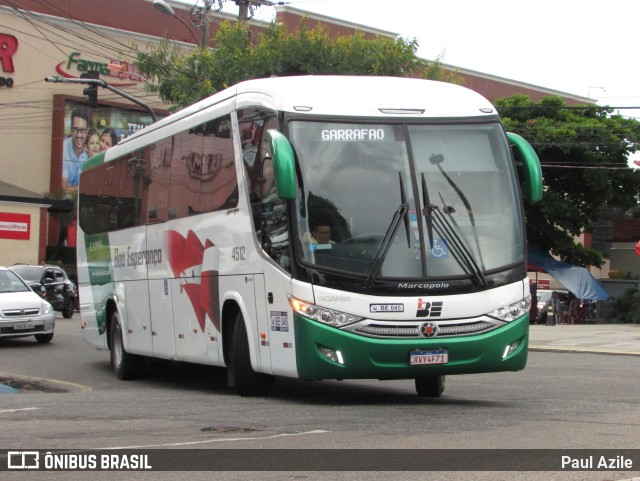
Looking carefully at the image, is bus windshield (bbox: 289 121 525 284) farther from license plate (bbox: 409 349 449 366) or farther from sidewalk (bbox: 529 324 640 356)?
sidewalk (bbox: 529 324 640 356)

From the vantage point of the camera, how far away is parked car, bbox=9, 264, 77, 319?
118ft

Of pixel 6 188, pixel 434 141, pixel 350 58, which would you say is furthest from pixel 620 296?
pixel 434 141

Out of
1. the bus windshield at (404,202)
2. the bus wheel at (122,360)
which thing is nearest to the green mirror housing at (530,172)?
the bus windshield at (404,202)

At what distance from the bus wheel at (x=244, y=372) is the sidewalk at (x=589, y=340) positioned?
45.1ft

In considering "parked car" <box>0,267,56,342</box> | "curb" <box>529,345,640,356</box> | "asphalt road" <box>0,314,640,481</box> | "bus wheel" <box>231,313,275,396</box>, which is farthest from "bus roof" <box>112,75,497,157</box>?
"curb" <box>529,345,640,356</box>

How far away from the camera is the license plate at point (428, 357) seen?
11.8 metres

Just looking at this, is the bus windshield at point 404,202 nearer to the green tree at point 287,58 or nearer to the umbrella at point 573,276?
the green tree at point 287,58

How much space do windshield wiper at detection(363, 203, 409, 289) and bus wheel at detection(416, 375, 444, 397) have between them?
258 cm

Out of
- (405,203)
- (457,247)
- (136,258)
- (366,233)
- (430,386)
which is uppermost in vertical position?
(136,258)

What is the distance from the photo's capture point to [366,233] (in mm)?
11867

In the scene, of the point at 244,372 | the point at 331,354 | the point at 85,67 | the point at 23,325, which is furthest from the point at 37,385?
the point at 85,67

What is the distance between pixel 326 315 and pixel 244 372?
1.92 metres

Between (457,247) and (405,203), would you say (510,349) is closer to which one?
(457,247)

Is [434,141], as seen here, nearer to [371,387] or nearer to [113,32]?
[371,387]
